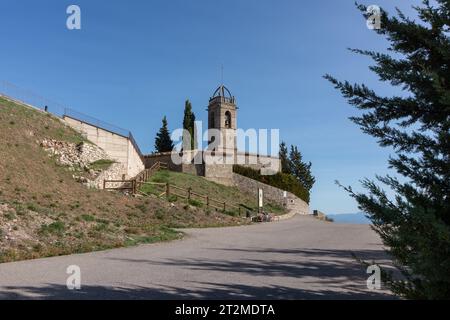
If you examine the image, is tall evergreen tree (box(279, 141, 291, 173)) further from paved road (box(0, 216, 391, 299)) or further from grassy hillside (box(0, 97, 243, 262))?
paved road (box(0, 216, 391, 299))

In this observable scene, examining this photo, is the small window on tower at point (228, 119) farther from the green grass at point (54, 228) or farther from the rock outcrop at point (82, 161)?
the green grass at point (54, 228)

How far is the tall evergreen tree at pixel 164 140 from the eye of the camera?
198ft

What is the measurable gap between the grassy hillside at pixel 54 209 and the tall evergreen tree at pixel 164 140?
27.2 m

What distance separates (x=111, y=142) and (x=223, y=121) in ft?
77.2

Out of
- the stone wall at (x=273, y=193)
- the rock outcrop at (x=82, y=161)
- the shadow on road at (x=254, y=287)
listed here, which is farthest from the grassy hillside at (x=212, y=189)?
the shadow on road at (x=254, y=287)

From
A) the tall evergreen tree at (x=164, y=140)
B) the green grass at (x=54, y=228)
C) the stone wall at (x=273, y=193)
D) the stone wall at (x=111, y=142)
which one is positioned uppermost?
the tall evergreen tree at (x=164, y=140)

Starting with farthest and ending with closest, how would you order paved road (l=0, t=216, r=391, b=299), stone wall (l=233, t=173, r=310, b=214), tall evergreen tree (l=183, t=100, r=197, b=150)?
tall evergreen tree (l=183, t=100, r=197, b=150) → stone wall (l=233, t=173, r=310, b=214) → paved road (l=0, t=216, r=391, b=299)

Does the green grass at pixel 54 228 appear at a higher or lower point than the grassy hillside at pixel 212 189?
lower

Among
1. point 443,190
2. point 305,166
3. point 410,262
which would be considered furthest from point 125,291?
point 305,166

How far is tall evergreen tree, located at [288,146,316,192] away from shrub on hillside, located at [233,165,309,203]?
27.6 ft

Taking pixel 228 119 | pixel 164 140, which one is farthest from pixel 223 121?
pixel 164 140

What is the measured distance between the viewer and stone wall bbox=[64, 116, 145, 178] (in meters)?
34.7

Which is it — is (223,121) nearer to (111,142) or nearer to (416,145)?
(111,142)

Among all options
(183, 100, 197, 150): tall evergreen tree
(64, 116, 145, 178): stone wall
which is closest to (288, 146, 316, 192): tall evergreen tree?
(183, 100, 197, 150): tall evergreen tree
